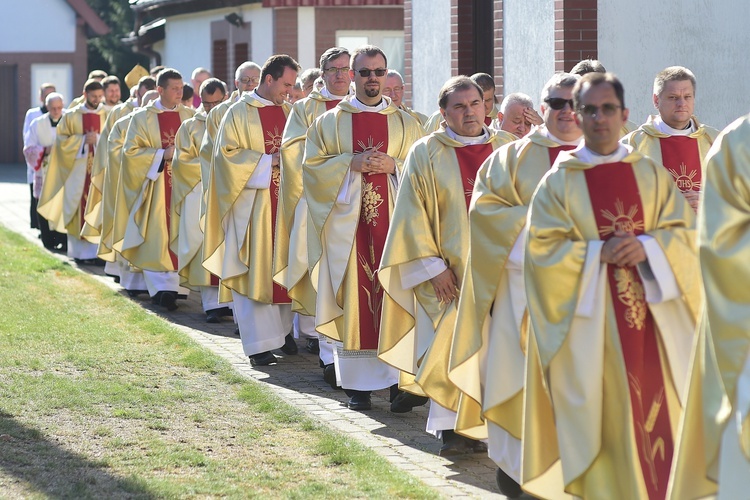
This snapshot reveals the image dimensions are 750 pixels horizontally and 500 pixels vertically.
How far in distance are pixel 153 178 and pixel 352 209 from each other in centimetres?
520

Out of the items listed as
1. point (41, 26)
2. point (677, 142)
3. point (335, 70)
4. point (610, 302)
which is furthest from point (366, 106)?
point (41, 26)

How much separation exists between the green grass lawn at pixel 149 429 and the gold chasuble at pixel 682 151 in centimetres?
224

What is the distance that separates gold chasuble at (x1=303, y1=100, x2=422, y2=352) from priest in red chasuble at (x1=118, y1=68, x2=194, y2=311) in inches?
187

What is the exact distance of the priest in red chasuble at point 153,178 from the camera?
13.2 meters

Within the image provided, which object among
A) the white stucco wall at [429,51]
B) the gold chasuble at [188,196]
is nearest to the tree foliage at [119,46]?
the white stucco wall at [429,51]

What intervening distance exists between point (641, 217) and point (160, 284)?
27.5 feet

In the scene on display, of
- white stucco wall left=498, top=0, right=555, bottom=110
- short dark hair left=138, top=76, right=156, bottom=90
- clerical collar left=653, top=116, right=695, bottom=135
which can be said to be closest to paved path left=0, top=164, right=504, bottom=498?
clerical collar left=653, top=116, right=695, bottom=135

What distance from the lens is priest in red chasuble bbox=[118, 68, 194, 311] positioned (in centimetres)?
1322

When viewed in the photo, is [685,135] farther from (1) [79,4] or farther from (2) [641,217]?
(1) [79,4]

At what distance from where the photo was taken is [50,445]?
7324 millimetres

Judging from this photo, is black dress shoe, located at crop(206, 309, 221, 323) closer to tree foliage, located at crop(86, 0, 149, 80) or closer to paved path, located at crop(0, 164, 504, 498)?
paved path, located at crop(0, 164, 504, 498)

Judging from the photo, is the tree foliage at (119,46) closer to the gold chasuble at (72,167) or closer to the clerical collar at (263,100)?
the gold chasuble at (72,167)

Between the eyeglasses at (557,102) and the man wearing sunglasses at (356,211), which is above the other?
the eyeglasses at (557,102)

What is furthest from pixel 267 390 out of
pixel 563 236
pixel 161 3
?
pixel 161 3
